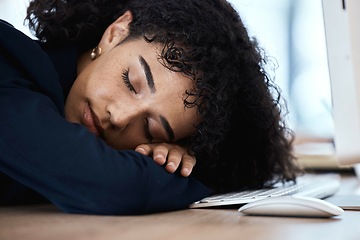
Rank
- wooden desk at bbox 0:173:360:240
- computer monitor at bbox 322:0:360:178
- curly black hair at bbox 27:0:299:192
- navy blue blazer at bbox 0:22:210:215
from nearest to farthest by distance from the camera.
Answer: wooden desk at bbox 0:173:360:240 < navy blue blazer at bbox 0:22:210:215 < computer monitor at bbox 322:0:360:178 < curly black hair at bbox 27:0:299:192

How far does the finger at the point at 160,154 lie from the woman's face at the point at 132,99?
44mm

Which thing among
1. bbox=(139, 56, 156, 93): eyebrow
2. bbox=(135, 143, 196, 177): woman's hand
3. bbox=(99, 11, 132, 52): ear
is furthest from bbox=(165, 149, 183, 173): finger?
bbox=(99, 11, 132, 52): ear

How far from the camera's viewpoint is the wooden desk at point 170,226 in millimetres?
696

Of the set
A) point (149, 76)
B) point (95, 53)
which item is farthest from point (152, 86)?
point (95, 53)

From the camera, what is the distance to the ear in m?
1.22

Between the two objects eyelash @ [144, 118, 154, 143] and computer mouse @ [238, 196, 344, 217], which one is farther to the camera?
eyelash @ [144, 118, 154, 143]

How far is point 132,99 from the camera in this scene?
106 cm

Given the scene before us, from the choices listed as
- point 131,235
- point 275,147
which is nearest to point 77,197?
point 131,235

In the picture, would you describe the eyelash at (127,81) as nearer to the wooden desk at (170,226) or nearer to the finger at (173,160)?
the finger at (173,160)

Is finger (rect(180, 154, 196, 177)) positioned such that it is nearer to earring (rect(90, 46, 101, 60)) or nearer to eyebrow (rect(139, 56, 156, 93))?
eyebrow (rect(139, 56, 156, 93))

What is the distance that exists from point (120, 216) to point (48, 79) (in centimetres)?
27

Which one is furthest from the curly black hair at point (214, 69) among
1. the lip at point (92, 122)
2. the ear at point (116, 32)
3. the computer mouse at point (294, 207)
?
the computer mouse at point (294, 207)

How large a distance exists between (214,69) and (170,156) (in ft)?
0.65

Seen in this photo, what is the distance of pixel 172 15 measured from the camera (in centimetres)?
118
